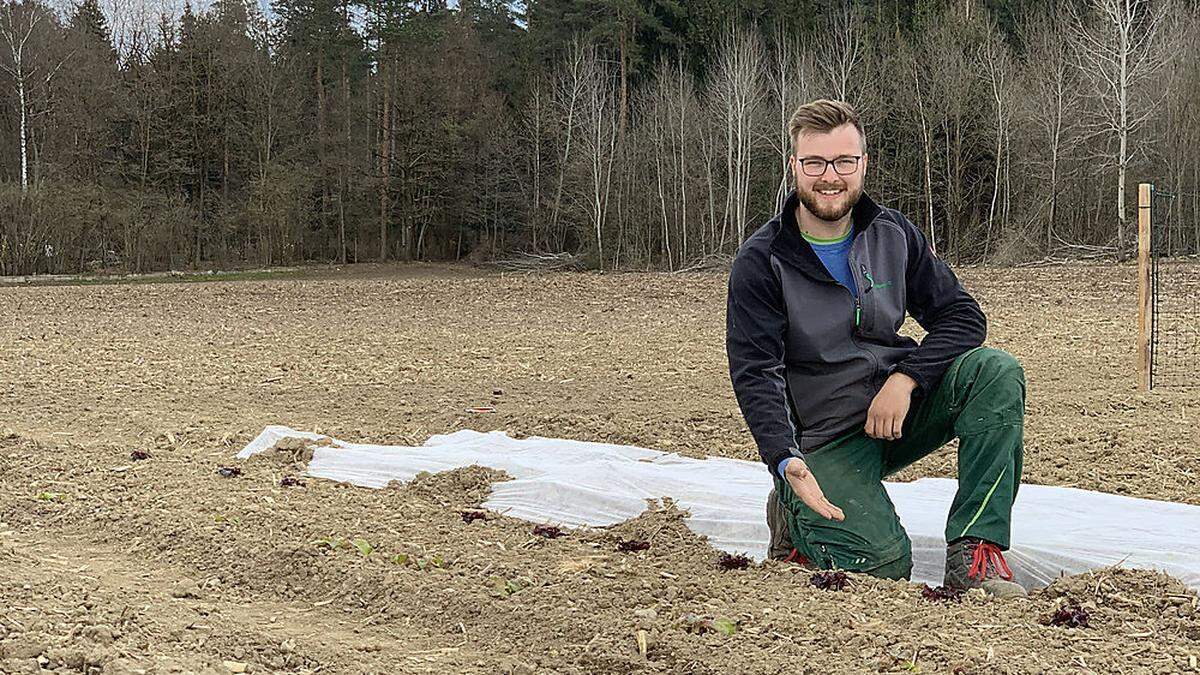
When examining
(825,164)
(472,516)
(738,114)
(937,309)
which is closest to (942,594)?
(937,309)

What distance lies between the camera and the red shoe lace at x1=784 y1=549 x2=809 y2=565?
12.7 feet

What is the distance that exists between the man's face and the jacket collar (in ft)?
0.22

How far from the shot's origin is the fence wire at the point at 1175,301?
9.37 meters

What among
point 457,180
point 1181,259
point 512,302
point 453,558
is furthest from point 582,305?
point 457,180

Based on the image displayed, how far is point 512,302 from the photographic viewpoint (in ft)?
67.6

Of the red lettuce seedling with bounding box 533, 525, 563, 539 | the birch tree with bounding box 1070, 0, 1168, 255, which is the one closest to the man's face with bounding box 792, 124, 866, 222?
the red lettuce seedling with bounding box 533, 525, 563, 539

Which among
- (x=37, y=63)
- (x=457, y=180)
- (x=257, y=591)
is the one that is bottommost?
(x=257, y=591)

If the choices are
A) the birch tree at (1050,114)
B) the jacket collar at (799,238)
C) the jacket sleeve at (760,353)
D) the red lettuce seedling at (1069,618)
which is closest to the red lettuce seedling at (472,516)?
the jacket sleeve at (760,353)

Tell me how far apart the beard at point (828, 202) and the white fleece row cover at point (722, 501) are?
90cm

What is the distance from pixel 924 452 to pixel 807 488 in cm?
65

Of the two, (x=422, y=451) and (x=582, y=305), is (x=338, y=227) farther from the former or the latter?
(x=422, y=451)

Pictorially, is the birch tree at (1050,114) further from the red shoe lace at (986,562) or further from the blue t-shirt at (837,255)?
the red shoe lace at (986,562)

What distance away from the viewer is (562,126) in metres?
38.5

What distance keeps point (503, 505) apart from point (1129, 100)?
27.9m
